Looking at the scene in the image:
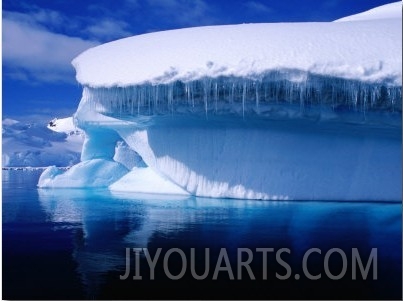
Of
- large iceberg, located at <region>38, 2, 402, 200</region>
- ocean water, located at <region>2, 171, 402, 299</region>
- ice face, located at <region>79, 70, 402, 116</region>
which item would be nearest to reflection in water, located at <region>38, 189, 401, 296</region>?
ocean water, located at <region>2, 171, 402, 299</region>

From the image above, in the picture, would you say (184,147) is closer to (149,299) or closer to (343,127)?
(343,127)

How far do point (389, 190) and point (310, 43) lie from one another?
403cm

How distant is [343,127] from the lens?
425 inches

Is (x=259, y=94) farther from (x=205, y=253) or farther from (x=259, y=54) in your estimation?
(x=205, y=253)

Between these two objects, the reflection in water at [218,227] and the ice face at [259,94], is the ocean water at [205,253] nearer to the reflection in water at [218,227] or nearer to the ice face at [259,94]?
the reflection in water at [218,227]

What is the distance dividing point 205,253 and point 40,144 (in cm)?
5840

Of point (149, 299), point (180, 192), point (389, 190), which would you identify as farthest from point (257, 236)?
point (180, 192)

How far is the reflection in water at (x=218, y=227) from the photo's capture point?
5539 mm

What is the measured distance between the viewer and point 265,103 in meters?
10.3

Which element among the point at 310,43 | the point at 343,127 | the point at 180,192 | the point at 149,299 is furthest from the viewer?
the point at 180,192

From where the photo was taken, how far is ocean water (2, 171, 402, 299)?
4059 mm

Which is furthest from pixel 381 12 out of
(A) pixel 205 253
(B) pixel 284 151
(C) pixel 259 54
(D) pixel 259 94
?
(A) pixel 205 253

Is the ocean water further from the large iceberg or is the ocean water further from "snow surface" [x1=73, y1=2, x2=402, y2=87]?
"snow surface" [x1=73, y1=2, x2=402, y2=87]

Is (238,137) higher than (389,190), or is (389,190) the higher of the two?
(238,137)
